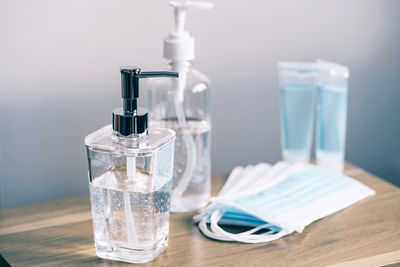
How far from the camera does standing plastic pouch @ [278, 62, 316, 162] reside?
88 cm

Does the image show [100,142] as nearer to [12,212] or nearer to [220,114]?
[12,212]

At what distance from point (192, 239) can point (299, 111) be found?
305mm

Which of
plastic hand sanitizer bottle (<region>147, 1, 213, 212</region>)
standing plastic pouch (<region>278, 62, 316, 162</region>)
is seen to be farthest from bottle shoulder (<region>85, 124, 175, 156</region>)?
standing plastic pouch (<region>278, 62, 316, 162</region>)

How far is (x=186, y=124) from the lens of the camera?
763 mm

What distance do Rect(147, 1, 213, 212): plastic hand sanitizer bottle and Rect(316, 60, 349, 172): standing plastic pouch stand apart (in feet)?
0.68

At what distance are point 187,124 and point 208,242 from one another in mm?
166

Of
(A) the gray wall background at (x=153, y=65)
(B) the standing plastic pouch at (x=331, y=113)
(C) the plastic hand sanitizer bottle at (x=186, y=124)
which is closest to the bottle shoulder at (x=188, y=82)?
(C) the plastic hand sanitizer bottle at (x=186, y=124)

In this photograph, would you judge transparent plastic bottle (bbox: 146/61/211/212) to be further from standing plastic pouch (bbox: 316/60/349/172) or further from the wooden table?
standing plastic pouch (bbox: 316/60/349/172)

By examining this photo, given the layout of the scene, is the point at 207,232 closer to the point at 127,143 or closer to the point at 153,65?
the point at 127,143

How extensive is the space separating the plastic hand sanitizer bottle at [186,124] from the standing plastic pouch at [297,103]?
0.54ft

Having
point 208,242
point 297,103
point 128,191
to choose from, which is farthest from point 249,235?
point 297,103

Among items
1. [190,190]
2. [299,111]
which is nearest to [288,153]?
[299,111]

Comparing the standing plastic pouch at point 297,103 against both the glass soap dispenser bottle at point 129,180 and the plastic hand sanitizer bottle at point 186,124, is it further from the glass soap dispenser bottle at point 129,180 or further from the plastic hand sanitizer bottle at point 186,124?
the glass soap dispenser bottle at point 129,180

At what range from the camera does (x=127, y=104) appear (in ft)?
1.99
